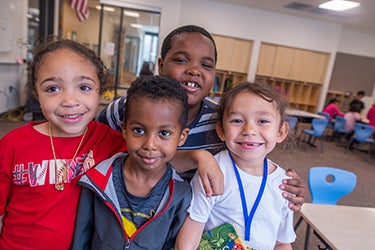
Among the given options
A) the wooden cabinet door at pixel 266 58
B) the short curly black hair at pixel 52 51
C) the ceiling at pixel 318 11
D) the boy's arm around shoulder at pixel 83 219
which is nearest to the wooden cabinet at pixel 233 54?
the wooden cabinet door at pixel 266 58

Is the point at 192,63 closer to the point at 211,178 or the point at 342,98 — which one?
the point at 211,178

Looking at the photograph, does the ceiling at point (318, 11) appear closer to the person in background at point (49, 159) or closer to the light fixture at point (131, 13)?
the light fixture at point (131, 13)

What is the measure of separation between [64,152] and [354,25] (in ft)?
→ 32.6

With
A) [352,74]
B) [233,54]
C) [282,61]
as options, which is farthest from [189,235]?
[352,74]

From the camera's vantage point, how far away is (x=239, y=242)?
0.98m

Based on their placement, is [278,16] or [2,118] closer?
[2,118]

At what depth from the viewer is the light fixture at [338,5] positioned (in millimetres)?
6277

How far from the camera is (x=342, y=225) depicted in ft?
4.81

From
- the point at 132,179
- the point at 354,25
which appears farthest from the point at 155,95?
the point at 354,25

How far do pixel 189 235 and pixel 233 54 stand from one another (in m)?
7.79

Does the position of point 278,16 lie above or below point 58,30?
above

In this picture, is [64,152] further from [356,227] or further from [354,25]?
[354,25]

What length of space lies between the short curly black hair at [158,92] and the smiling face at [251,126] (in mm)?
201

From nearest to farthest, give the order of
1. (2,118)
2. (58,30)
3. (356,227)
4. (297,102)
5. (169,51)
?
(169,51), (356,227), (2,118), (58,30), (297,102)
